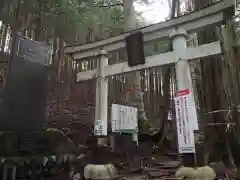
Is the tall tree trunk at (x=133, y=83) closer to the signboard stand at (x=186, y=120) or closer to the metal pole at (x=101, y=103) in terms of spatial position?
the metal pole at (x=101, y=103)

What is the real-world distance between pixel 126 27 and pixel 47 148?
18.0 ft

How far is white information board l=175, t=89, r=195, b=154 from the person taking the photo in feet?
11.3

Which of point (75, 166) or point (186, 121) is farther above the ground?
point (186, 121)

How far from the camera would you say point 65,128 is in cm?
766

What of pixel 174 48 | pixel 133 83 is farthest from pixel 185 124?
pixel 133 83

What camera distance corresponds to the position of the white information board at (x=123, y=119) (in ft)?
18.0

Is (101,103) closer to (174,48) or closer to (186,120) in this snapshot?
(174,48)

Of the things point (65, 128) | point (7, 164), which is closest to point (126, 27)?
point (65, 128)

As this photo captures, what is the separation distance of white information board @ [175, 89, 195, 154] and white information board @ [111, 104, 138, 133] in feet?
7.09

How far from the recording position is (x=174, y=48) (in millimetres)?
4098

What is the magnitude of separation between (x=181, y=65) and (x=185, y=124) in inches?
40.8

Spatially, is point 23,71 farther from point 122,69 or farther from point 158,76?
point 158,76

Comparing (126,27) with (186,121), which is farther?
(126,27)

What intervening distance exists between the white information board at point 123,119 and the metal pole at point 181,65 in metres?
2.05
